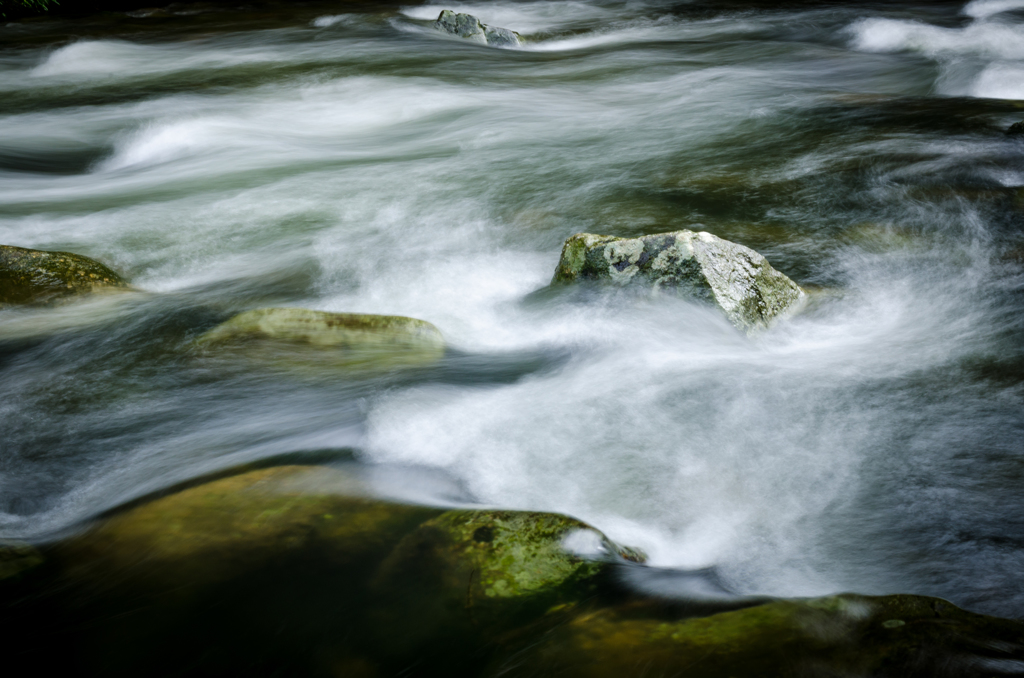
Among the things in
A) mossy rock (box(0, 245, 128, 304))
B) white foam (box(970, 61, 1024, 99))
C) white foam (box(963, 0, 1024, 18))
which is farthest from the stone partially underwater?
white foam (box(963, 0, 1024, 18))

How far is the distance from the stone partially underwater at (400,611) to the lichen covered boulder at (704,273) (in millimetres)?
1827

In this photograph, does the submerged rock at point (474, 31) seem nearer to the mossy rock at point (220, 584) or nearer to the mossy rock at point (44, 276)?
the mossy rock at point (44, 276)

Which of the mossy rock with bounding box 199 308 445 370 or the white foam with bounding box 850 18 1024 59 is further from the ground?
the white foam with bounding box 850 18 1024 59

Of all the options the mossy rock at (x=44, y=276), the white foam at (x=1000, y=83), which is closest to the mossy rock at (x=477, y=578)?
the mossy rock at (x=44, y=276)

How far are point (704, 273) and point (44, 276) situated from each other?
12.7ft

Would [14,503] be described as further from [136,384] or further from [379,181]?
[379,181]

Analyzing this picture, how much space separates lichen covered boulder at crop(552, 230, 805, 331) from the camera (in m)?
3.86

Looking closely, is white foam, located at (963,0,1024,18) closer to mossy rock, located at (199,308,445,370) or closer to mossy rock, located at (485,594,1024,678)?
mossy rock, located at (199,308,445,370)

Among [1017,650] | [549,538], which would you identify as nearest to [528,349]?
[549,538]

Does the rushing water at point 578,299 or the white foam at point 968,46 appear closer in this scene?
the rushing water at point 578,299

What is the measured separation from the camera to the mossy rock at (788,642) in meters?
1.91

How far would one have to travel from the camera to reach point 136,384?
3.75 metres

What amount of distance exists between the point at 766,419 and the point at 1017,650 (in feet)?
4.81

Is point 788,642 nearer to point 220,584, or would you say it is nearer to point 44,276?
point 220,584
